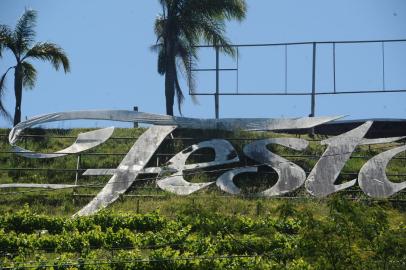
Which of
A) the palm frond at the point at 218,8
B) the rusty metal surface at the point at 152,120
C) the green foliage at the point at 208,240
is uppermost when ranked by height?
the palm frond at the point at 218,8

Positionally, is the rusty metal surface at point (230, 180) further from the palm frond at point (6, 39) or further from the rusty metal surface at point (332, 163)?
the palm frond at point (6, 39)

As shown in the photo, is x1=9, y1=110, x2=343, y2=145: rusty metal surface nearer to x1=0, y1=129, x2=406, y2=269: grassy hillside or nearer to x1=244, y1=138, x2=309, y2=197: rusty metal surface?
x1=0, y1=129, x2=406, y2=269: grassy hillside

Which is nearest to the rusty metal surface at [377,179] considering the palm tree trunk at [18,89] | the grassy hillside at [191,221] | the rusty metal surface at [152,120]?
the grassy hillside at [191,221]

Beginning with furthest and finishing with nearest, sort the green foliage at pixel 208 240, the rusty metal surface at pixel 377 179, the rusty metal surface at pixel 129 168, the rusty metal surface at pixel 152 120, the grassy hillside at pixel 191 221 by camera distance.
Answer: the rusty metal surface at pixel 152 120 < the rusty metal surface at pixel 377 179 < the rusty metal surface at pixel 129 168 < the grassy hillside at pixel 191 221 < the green foliage at pixel 208 240

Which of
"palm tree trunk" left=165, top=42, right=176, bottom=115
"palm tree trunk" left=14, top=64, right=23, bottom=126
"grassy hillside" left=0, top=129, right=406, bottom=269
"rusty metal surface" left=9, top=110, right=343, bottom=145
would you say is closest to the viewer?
"grassy hillside" left=0, top=129, right=406, bottom=269

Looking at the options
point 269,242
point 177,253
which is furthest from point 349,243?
point 177,253

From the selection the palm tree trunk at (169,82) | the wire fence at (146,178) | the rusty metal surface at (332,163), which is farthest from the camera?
the palm tree trunk at (169,82)

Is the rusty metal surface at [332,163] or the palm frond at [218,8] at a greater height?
the palm frond at [218,8]

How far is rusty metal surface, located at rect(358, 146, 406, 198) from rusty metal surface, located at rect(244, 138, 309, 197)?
1647 mm

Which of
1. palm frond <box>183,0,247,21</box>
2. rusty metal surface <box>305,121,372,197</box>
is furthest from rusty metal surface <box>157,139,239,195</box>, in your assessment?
palm frond <box>183,0,247,21</box>

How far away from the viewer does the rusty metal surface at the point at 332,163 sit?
24609 mm

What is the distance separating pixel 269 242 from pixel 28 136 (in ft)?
38.6

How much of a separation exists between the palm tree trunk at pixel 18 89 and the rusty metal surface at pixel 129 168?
6.53 metres

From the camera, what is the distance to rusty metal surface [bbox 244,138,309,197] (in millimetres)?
24703
